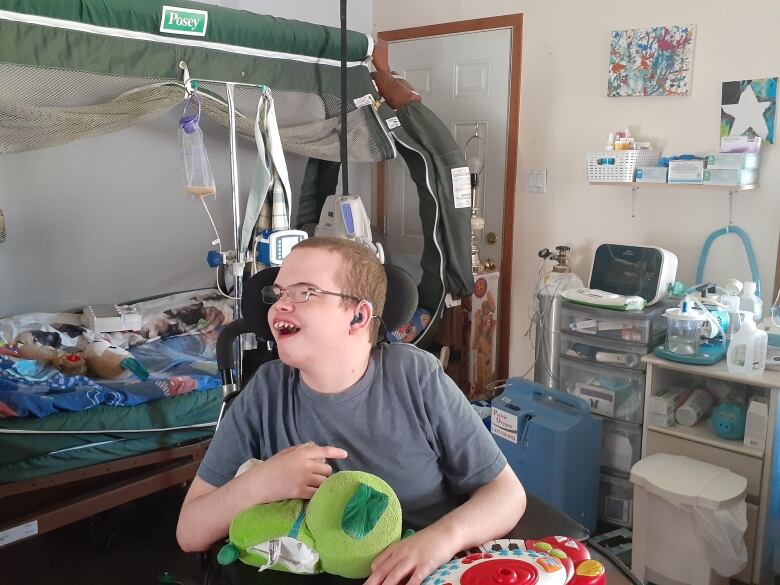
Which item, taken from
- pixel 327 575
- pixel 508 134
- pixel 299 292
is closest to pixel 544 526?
pixel 327 575

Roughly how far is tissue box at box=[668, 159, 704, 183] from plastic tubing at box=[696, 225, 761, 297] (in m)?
0.27

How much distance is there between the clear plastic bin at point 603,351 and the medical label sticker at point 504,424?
0.38m

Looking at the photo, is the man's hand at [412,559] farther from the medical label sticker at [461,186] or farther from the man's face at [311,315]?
the medical label sticker at [461,186]

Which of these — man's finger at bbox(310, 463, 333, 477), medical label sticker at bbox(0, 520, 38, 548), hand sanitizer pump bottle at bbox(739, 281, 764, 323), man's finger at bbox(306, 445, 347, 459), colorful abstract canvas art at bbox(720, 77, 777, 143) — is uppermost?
colorful abstract canvas art at bbox(720, 77, 777, 143)

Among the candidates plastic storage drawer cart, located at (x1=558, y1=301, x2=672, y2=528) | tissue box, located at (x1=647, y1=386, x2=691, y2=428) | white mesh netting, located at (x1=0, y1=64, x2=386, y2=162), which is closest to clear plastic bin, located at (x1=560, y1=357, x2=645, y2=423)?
plastic storage drawer cart, located at (x1=558, y1=301, x2=672, y2=528)

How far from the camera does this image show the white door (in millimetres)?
3348

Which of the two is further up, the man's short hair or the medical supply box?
the medical supply box

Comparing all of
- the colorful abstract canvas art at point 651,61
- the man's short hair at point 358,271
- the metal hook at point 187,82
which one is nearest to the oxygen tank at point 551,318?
the colorful abstract canvas art at point 651,61

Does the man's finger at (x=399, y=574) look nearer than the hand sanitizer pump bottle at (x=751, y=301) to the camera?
Yes

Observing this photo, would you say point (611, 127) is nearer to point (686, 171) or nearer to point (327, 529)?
point (686, 171)

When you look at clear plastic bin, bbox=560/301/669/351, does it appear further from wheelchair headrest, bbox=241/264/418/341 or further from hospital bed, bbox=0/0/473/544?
wheelchair headrest, bbox=241/264/418/341

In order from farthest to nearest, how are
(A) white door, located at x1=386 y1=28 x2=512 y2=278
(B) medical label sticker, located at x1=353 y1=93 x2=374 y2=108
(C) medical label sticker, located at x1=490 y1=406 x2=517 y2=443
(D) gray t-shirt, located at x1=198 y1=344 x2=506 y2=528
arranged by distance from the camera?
(A) white door, located at x1=386 y1=28 x2=512 y2=278 < (B) medical label sticker, located at x1=353 y1=93 x2=374 y2=108 < (C) medical label sticker, located at x1=490 y1=406 x2=517 y2=443 < (D) gray t-shirt, located at x1=198 y1=344 x2=506 y2=528

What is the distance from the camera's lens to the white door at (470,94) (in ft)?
11.0

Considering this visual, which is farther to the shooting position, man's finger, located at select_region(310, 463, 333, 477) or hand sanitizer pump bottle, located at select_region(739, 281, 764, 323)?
hand sanitizer pump bottle, located at select_region(739, 281, 764, 323)
